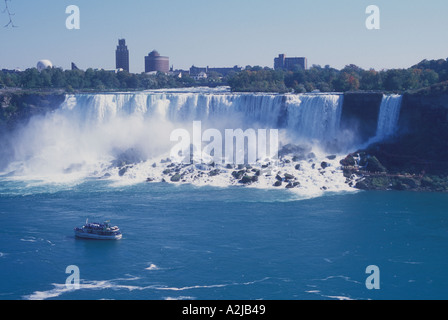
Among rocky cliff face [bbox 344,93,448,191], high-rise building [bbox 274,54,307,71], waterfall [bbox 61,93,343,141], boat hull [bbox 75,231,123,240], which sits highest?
high-rise building [bbox 274,54,307,71]

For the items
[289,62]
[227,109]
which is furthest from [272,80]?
[289,62]

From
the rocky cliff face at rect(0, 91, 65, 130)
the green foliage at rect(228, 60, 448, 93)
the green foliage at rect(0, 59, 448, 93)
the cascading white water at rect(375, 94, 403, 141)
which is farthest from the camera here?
the green foliage at rect(0, 59, 448, 93)

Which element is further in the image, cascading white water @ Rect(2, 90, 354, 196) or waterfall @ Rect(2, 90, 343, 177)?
waterfall @ Rect(2, 90, 343, 177)

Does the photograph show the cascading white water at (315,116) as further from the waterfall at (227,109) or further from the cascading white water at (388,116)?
the cascading white water at (388,116)

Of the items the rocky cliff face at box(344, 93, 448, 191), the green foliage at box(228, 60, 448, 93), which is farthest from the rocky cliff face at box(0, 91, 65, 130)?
the rocky cliff face at box(344, 93, 448, 191)

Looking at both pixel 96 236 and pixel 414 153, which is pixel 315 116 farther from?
pixel 96 236

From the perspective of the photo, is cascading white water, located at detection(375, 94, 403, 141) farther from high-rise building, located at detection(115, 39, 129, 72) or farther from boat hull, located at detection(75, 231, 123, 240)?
high-rise building, located at detection(115, 39, 129, 72)

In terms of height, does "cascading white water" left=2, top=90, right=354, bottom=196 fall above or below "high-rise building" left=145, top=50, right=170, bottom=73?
below
